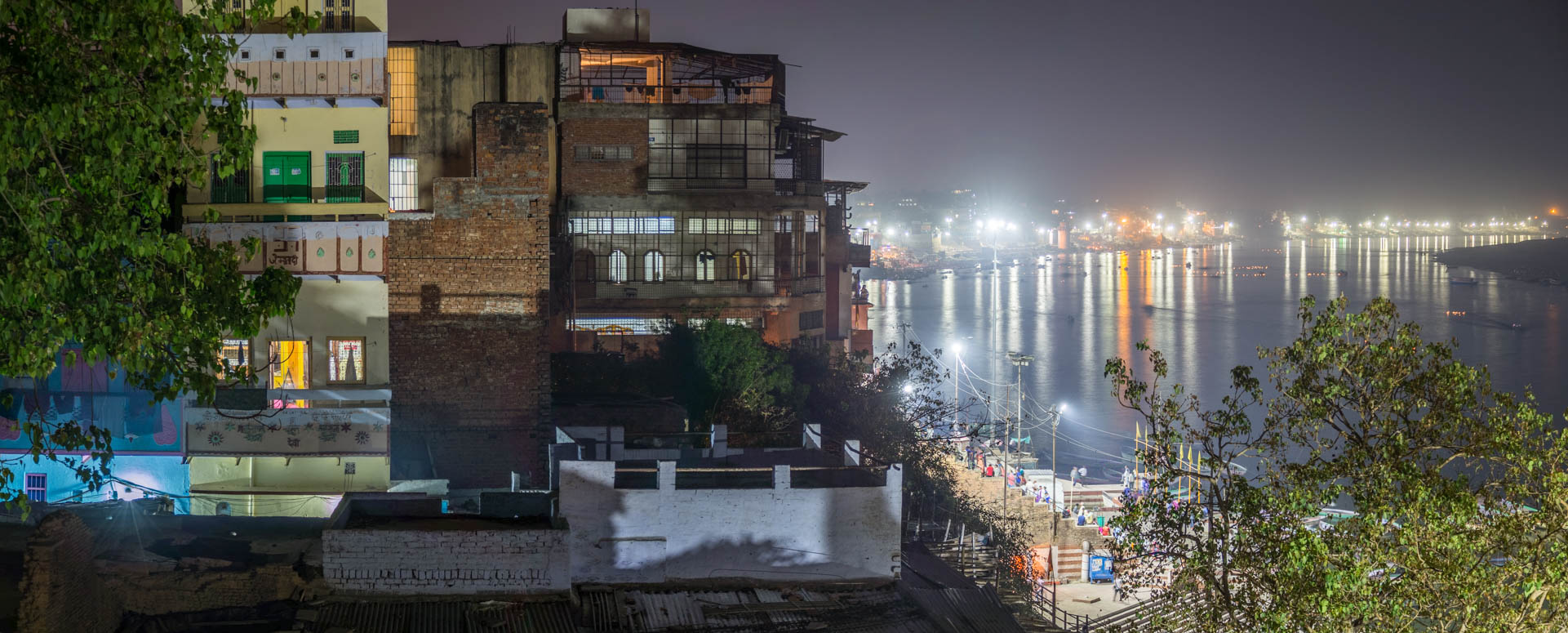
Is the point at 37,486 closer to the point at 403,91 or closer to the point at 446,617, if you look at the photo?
the point at 446,617

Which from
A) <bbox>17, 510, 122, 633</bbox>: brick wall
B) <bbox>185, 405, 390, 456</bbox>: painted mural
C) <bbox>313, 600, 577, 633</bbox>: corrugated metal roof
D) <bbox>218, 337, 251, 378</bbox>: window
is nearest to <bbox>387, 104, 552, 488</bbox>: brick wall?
<bbox>185, 405, 390, 456</bbox>: painted mural

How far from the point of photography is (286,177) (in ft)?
61.5

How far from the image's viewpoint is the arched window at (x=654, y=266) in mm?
32531

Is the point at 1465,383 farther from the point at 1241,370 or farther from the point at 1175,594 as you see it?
the point at 1175,594

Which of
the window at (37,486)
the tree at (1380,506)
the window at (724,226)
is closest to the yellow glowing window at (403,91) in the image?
the window at (724,226)

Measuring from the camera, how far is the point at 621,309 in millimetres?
32812

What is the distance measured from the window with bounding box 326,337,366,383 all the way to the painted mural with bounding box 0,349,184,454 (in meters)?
2.42

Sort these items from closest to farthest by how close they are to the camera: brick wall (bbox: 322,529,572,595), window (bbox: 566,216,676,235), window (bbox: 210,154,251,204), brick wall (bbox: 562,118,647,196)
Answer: brick wall (bbox: 322,529,572,595)
window (bbox: 210,154,251,204)
brick wall (bbox: 562,118,647,196)
window (bbox: 566,216,676,235)

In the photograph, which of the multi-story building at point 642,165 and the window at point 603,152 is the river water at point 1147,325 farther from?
the window at point 603,152

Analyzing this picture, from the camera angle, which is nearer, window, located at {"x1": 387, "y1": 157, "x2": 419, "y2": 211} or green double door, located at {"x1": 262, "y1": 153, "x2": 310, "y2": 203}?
green double door, located at {"x1": 262, "y1": 153, "x2": 310, "y2": 203}

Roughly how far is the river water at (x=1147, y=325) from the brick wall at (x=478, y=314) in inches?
1398

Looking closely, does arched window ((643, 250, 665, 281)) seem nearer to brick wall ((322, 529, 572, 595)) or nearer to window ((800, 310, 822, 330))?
window ((800, 310, 822, 330))

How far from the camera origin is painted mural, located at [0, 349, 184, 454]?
18297 mm

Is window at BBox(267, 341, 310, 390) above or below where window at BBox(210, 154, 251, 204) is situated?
below
